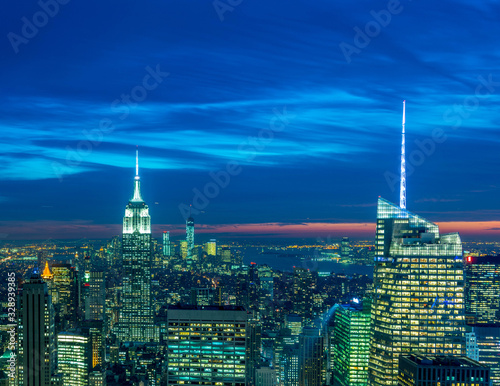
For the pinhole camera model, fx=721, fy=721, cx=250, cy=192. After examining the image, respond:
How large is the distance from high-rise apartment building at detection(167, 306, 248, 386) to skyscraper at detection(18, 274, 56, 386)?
7804 millimetres

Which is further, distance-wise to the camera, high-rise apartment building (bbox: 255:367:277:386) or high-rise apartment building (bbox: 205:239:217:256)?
high-rise apartment building (bbox: 205:239:217:256)

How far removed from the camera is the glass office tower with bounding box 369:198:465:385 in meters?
35.0

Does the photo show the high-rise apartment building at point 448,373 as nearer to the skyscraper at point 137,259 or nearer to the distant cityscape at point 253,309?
the distant cityscape at point 253,309

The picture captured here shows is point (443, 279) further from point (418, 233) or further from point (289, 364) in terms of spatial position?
point (289, 364)

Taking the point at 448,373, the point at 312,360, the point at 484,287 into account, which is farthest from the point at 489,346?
the point at 448,373

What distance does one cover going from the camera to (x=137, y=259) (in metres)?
84.2

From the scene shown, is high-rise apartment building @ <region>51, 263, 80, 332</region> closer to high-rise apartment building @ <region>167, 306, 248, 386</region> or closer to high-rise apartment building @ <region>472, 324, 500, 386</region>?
high-rise apartment building @ <region>167, 306, 248, 386</region>

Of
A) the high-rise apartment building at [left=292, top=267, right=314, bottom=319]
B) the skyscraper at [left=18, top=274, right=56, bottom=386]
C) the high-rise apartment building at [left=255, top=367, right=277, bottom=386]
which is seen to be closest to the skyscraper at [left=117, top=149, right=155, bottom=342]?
the high-rise apartment building at [left=292, top=267, right=314, bottom=319]

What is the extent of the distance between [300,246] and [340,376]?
20.8 meters

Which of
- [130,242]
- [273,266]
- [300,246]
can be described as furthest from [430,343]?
[130,242]

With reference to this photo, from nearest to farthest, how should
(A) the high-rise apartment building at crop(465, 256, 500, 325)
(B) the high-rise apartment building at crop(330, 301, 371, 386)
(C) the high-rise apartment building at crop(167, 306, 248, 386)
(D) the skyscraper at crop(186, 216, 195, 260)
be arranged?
(C) the high-rise apartment building at crop(167, 306, 248, 386) < (B) the high-rise apartment building at crop(330, 301, 371, 386) < (A) the high-rise apartment building at crop(465, 256, 500, 325) < (D) the skyscraper at crop(186, 216, 195, 260)

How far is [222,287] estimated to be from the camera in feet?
220

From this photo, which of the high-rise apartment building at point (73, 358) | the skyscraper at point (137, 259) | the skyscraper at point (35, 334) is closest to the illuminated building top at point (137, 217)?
the skyscraper at point (137, 259)

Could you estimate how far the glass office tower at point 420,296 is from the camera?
115 ft
